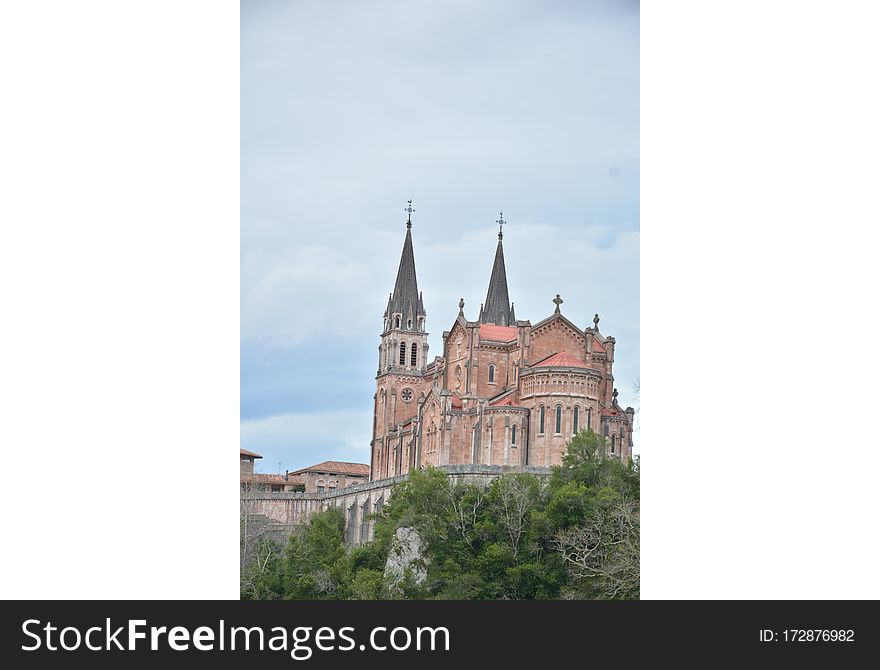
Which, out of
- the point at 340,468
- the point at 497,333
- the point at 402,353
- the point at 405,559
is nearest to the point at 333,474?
the point at 340,468

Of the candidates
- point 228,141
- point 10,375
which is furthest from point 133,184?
point 10,375

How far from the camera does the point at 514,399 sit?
42.3m

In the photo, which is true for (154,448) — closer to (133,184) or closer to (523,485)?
(133,184)

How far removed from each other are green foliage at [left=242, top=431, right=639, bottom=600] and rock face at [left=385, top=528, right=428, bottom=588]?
0.14 meters

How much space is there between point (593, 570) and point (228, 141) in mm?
14775

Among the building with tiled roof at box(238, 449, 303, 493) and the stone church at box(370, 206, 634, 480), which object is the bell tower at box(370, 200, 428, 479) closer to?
the stone church at box(370, 206, 634, 480)

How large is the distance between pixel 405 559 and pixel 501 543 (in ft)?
9.22

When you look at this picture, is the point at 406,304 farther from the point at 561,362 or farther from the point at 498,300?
the point at 561,362

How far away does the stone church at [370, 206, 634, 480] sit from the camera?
40.8 meters

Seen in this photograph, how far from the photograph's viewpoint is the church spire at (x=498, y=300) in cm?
5300

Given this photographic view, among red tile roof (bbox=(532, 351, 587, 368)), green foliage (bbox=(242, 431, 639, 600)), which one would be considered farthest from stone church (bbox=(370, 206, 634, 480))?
green foliage (bbox=(242, 431, 639, 600))

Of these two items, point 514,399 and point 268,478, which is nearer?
point 514,399

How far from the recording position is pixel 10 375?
9.73 meters
